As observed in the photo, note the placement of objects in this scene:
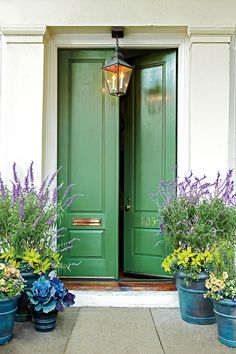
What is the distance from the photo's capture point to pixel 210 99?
333 cm

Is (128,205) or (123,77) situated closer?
(123,77)

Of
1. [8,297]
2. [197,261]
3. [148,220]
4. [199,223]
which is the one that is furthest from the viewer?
[148,220]

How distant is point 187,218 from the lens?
117 inches

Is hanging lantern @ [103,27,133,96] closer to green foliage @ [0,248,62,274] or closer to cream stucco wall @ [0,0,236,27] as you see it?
cream stucco wall @ [0,0,236,27]

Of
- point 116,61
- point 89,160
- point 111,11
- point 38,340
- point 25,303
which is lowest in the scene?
point 38,340

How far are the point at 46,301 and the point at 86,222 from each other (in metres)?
1.08

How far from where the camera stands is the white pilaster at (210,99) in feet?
10.9

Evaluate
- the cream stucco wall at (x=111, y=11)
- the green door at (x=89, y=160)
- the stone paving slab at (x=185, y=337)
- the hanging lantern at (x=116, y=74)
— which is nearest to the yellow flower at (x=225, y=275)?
the stone paving slab at (x=185, y=337)

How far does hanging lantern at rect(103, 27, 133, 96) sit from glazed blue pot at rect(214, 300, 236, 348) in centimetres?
200

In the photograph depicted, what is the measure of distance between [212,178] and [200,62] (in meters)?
1.08

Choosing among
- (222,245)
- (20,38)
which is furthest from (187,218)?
(20,38)

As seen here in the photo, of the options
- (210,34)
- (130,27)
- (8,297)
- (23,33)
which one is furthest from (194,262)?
(23,33)

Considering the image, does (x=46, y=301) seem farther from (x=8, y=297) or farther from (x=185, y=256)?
(x=185, y=256)

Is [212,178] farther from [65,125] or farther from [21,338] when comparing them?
[21,338]
